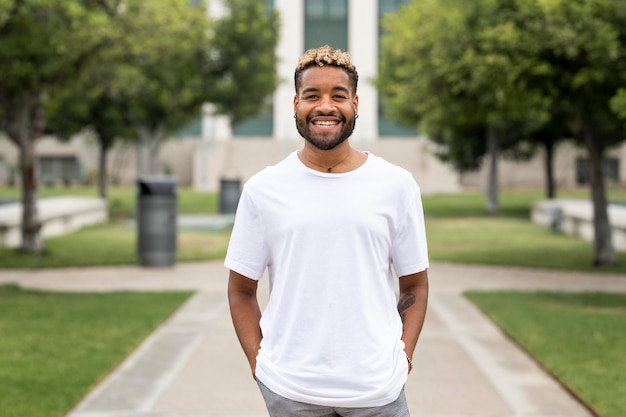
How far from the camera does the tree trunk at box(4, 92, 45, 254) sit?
18719 mm

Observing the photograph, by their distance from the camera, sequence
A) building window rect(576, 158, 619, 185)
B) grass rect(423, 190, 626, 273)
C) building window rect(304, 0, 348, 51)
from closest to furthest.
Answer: grass rect(423, 190, 626, 273) < building window rect(304, 0, 348, 51) < building window rect(576, 158, 619, 185)

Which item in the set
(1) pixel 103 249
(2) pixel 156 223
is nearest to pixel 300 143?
(1) pixel 103 249

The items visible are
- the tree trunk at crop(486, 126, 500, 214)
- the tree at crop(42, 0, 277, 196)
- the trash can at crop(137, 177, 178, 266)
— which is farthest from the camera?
the tree trunk at crop(486, 126, 500, 214)

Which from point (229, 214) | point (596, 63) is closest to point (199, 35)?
point (229, 214)

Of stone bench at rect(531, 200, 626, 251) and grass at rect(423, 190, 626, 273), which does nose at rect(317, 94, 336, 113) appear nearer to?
grass at rect(423, 190, 626, 273)

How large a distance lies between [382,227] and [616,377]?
5.74 m

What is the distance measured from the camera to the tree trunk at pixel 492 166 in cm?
3550

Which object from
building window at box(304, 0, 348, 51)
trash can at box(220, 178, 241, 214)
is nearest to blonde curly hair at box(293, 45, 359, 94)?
trash can at box(220, 178, 241, 214)

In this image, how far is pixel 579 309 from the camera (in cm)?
1244

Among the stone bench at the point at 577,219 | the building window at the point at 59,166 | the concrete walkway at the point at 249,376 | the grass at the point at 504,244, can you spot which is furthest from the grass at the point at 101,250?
the building window at the point at 59,166

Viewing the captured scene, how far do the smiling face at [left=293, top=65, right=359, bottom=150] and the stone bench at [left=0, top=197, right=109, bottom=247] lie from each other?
19.0 meters

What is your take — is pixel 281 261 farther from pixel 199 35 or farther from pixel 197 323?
pixel 199 35

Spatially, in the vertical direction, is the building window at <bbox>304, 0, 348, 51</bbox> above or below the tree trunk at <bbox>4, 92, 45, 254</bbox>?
above

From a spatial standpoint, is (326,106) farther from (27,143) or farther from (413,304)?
(27,143)
